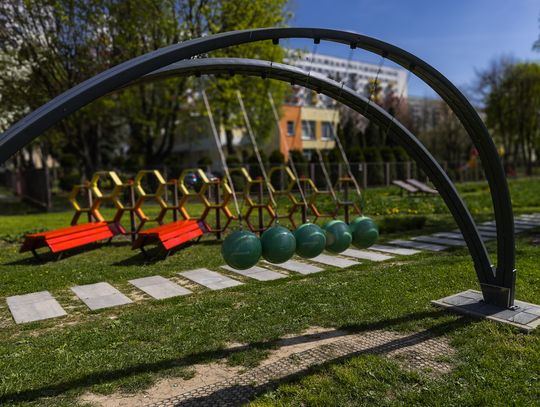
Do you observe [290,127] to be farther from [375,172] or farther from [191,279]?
[191,279]

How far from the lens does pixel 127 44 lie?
69.3ft

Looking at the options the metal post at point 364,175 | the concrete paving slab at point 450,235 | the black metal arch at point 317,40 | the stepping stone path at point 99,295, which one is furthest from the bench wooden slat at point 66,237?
the metal post at point 364,175

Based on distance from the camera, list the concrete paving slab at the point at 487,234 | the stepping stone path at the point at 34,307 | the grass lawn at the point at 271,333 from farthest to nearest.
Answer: the concrete paving slab at the point at 487,234 → the stepping stone path at the point at 34,307 → the grass lawn at the point at 271,333

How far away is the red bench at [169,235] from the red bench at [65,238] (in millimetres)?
1334

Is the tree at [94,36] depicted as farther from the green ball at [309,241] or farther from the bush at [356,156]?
the green ball at [309,241]

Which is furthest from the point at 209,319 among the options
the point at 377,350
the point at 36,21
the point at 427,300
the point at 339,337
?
the point at 36,21

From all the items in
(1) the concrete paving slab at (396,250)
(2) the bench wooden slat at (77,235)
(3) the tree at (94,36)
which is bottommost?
(1) the concrete paving slab at (396,250)

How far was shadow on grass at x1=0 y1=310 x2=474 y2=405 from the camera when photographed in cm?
358

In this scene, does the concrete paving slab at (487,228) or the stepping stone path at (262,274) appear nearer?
the stepping stone path at (262,274)

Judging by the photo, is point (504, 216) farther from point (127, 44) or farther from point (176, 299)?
point (127, 44)

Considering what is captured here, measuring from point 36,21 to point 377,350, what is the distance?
22.2 meters

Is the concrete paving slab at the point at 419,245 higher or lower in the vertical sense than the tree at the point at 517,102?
lower

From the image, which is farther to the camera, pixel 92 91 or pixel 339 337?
pixel 339 337

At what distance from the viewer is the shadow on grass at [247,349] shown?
358 centimetres
